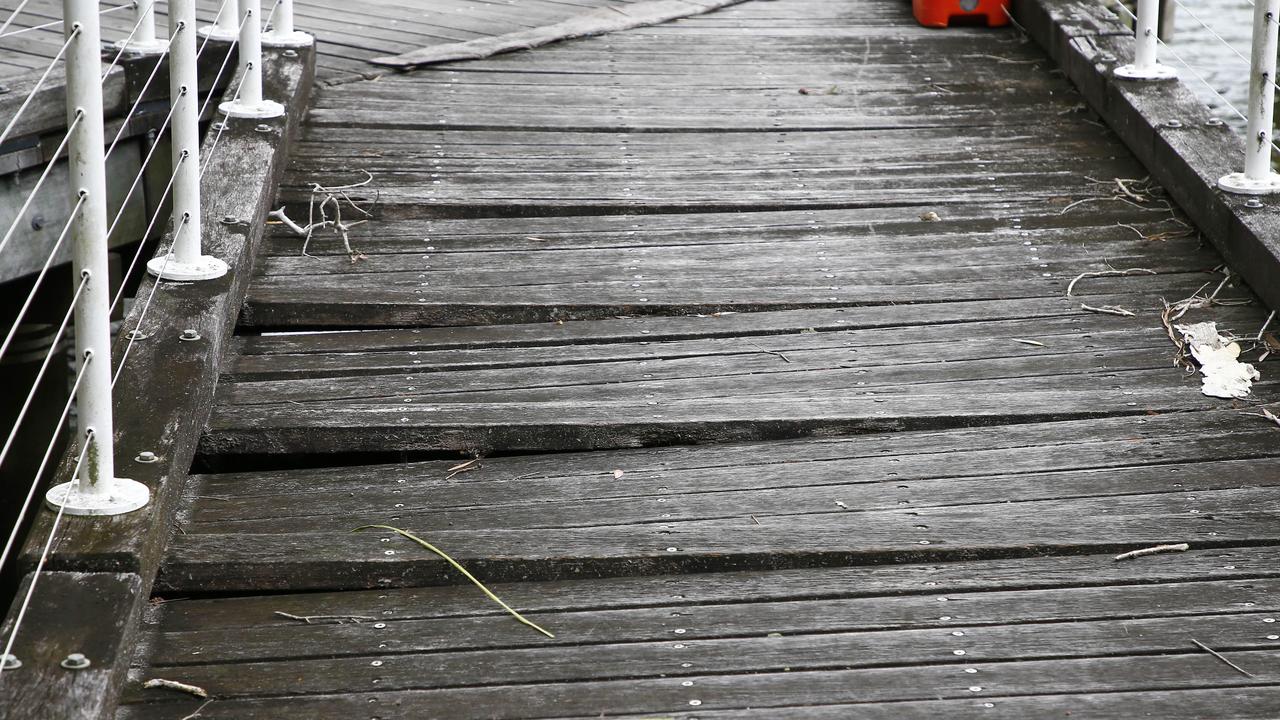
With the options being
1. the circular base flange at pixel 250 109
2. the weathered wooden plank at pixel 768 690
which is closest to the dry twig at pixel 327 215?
the circular base flange at pixel 250 109

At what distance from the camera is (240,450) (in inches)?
103

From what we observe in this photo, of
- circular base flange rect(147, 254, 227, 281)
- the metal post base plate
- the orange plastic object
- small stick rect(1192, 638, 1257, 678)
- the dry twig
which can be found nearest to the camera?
small stick rect(1192, 638, 1257, 678)

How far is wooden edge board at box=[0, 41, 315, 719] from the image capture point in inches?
74.2

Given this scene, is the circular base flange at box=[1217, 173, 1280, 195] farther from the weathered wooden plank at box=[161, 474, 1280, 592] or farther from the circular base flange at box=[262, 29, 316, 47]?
the circular base flange at box=[262, 29, 316, 47]

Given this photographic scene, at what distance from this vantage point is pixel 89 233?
1971mm

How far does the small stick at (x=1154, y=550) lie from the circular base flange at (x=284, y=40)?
122 inches

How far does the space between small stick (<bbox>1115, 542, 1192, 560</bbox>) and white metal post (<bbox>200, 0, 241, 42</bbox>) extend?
3.02m

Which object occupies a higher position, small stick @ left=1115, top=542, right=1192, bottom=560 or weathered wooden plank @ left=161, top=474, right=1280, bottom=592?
weathered wooden plank @ left=161, top=474, right=1280, bottom=592

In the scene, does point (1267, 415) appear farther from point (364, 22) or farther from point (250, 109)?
point (364, 22)

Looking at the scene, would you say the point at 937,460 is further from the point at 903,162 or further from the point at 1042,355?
the point at 903,162

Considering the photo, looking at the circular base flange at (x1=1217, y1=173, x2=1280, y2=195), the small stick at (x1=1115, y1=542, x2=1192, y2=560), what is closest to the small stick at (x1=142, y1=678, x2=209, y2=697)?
the small stick at (x1=1115, y1=542, x2=1192, y2=560)

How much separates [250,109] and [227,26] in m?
0.66

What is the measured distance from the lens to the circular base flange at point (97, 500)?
209 cm

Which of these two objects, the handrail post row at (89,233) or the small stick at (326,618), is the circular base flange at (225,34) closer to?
the handrail post row at (89,233)
